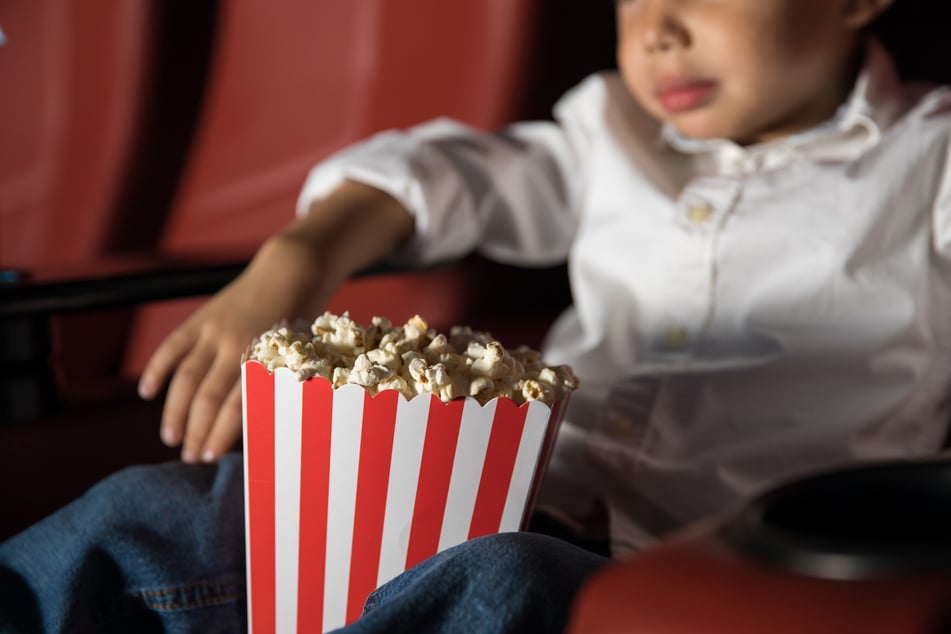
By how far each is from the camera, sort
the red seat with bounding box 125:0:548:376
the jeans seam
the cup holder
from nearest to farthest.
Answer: the cup holder → the jeans seam → the red seat with bounding box 125:0:548:376

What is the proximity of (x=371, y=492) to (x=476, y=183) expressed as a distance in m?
0.58

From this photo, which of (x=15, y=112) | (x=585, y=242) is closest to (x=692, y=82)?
(x=585, y=242)

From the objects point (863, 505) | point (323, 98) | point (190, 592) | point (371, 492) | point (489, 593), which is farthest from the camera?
point (323, 98)

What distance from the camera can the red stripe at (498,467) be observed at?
0.60 metres

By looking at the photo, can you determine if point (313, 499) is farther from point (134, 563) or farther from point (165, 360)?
point (165, 360)

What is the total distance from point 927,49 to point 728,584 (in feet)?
3.34

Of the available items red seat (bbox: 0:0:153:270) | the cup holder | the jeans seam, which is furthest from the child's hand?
red seat (bbox: 0:0:153:270)

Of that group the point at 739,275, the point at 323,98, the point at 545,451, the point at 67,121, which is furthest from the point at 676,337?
the point at 67,121

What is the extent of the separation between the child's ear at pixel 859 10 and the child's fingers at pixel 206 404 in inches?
26.0

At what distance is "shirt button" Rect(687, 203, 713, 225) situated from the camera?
3.14 feet

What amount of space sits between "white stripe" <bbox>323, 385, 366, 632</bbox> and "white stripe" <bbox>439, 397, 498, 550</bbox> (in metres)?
0.06

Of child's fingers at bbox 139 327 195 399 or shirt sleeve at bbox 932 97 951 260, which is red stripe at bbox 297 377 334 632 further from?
shirt sleeve at bbox 932 97 951 260

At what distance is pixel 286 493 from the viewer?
0.63 meters

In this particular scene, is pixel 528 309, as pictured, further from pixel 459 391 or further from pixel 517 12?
pixel 459 391
